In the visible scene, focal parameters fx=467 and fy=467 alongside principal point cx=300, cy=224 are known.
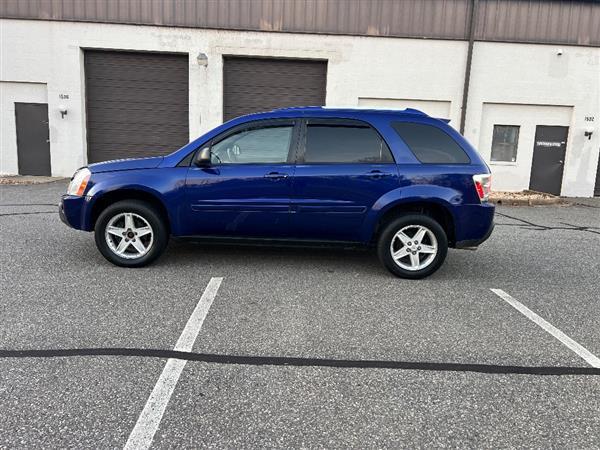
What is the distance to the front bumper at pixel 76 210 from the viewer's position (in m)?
5.18


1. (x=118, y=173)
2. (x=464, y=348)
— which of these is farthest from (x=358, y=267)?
(x=118, y=173)

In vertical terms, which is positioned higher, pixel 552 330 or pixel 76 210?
pixel 76 210

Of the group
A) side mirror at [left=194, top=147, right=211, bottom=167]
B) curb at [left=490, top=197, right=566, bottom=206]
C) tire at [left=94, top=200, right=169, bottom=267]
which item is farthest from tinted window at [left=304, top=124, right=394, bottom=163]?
curb at [left=490, top=197, right=566, bottom=206]

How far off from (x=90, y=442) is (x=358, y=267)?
3.75m

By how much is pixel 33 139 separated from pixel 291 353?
46.0ft

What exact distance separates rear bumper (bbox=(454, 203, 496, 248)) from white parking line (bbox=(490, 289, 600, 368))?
607 millimetres

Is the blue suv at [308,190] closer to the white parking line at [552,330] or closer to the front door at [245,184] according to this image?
the front door at [245,184]

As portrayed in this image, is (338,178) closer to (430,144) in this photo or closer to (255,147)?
(255,147)

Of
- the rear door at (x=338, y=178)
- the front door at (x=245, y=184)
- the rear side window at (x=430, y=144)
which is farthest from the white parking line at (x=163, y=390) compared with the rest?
the rear side window at (x=430, y=144)

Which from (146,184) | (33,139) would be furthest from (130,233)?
(33,139)

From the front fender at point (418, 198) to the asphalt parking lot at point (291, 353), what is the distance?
79cm

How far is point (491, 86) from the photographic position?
550 inches

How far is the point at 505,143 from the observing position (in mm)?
14516

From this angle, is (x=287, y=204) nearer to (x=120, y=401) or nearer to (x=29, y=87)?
(x=120, y=401)
